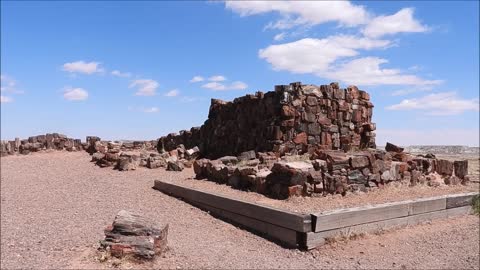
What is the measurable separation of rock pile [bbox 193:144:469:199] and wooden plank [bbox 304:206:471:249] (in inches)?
57.1

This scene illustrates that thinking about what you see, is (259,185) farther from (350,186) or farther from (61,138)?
(61,138)

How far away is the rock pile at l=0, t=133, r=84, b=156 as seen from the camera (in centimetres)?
2145

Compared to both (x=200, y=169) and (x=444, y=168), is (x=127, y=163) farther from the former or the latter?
(x=444, y=168)

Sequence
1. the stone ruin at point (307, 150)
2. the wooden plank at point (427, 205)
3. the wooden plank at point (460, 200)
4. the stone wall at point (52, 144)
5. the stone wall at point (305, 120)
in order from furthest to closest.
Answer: the stone wall at point (52, 144) < the stone wall at point (305, 120) < the wooden plank at point (460, 200) < the stone ruin at point (307, 150) < the wooden plank at point (427, 205)

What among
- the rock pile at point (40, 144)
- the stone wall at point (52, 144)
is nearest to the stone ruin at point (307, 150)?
the stone wall at point (52, 144)

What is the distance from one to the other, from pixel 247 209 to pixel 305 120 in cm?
632

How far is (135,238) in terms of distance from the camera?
22.1 feet

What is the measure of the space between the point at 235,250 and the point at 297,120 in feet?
24.4

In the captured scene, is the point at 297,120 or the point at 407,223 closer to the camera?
the point at 407,223

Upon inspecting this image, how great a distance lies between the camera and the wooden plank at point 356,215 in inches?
301

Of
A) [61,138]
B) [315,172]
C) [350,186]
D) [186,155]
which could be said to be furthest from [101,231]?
[61,138]

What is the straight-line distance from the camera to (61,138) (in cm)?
2262

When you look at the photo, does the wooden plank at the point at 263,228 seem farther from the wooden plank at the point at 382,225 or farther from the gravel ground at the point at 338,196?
the gravel ground at the point at 338,196

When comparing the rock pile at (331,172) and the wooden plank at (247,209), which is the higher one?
the rock pile at (331,172)
